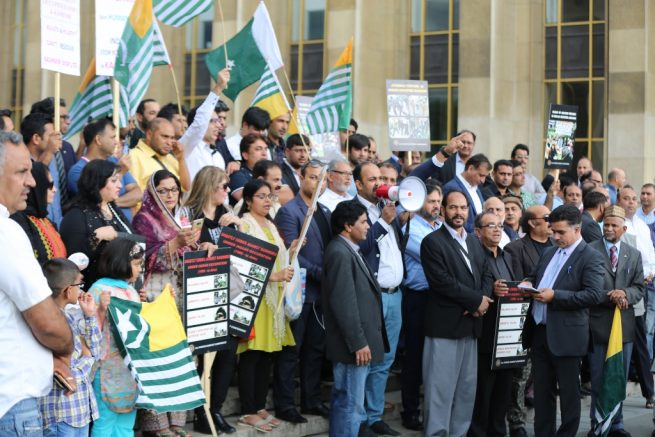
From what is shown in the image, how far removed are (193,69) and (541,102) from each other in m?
8.20

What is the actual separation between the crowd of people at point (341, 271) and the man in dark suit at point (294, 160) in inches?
0.6

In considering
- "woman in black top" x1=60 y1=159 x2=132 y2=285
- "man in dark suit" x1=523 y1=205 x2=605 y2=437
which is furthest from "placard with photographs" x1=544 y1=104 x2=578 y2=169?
"woman in black top" x1=60 y1=159 x2=132 y2=285

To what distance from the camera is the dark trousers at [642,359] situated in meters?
12.5

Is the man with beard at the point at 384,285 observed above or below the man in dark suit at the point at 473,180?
below

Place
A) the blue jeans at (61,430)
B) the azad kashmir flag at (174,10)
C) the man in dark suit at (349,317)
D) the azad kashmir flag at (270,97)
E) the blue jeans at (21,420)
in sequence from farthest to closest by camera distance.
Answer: the azad kashmir flag at (270,97), the azad kashmir flag at (174,10), the man in dark suit at (349,317), the blue jeans at (61,430), the blue jeans at (21,420)

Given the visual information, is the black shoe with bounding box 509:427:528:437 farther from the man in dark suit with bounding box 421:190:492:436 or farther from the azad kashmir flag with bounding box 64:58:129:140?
the azad kashmir flag with bounding box 64:58:129:140

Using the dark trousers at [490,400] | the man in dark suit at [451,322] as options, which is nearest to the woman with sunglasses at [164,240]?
the man in dark suit at [451,322]

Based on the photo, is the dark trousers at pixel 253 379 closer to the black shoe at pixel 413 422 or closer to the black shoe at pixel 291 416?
the black shoe at pixel 291 416

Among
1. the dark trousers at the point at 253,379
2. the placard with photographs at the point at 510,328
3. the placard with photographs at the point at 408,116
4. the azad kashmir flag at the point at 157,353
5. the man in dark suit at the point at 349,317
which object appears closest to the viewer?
the azad kashmir flag at the point at 157,353

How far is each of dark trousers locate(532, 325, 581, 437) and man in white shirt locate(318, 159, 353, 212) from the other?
2351 mm

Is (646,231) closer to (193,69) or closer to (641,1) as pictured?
(641,1)

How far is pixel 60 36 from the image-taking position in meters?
10.4

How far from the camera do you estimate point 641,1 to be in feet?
73.9

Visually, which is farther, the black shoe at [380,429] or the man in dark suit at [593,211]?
the man in dark suit at [593,211]
